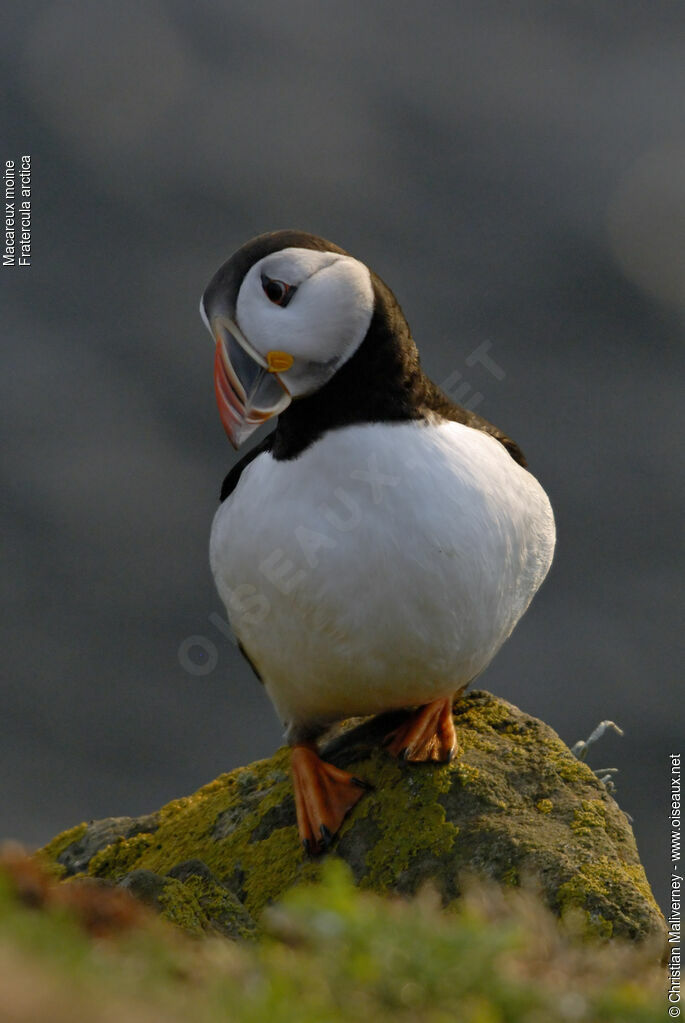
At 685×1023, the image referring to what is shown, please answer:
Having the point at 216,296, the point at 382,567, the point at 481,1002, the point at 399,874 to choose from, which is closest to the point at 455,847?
the point at 399,874

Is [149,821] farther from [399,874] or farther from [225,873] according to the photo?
[399,874]

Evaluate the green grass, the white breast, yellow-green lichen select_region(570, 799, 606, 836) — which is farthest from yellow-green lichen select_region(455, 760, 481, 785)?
the green grass

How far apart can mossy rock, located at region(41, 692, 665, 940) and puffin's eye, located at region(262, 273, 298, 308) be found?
1751 millimetres

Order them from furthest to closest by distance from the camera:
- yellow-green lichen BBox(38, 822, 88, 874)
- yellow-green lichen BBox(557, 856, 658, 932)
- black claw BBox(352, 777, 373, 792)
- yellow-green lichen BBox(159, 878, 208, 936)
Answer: yellow-green lichen BBox(38, 822, 88, 874), black claw BBox(352, 777, 373, 792), yellow-green lichen BBox(557, 856, 658, 932), yellow-green lichen BBox(159, 878, 208, 936)

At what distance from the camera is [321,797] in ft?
15.1

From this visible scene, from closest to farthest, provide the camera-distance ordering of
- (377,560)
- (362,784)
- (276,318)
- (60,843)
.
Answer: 1. (276,318)
2. (377,560)
3. (362,784)
4. (60,843)

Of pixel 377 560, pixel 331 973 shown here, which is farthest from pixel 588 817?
pixel 331 973

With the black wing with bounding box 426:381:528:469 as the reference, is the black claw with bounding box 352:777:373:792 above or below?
below

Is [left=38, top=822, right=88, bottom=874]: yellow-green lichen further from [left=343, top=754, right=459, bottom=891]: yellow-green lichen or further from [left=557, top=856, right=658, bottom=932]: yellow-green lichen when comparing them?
[left=557, top=856, right=658, bottom=932]: yellow-green lichen

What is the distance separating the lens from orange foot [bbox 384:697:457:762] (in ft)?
15.0

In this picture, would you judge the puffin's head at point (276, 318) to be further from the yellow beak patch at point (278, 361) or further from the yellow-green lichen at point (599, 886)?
the yellow-green lichen at point (599, 886)

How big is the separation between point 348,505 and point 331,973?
240 cm

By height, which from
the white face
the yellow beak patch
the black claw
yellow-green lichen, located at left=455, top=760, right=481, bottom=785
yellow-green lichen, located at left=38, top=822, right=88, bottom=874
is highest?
the white face

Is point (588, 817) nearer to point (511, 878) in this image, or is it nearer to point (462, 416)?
point (511, 878)
